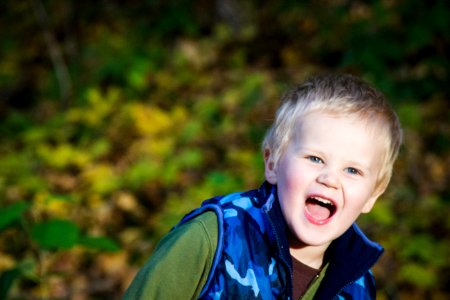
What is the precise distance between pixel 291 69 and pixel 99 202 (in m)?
3.01

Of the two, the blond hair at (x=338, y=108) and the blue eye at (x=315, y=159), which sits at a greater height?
the blond hair at (x=338, y=108)

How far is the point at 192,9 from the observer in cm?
772

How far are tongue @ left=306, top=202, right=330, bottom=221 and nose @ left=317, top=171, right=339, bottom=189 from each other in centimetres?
10

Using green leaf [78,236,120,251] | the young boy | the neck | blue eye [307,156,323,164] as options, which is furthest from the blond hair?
green leaf [78,236,120,251]

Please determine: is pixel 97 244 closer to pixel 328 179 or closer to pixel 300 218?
pixel 300 218

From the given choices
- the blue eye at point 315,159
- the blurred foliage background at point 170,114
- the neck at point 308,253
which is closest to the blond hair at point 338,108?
the blue eye at point 315,159

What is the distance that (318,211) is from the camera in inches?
61.2

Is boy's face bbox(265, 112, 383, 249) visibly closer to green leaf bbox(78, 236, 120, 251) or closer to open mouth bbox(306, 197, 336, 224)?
open mouth bbox(306, 197, 336, 224)

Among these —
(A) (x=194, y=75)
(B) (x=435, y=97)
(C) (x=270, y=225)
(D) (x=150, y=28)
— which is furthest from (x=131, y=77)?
(C) (x=270, y=225)

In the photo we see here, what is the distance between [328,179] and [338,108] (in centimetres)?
22

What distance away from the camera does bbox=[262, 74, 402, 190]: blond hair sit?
156cm

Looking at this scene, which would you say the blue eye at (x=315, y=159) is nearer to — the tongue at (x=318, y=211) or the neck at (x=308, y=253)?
the tongue at (x=318, y=211)

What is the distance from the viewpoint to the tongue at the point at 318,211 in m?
1.54

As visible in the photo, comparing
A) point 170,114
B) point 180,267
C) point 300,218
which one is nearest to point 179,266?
point 180,267
